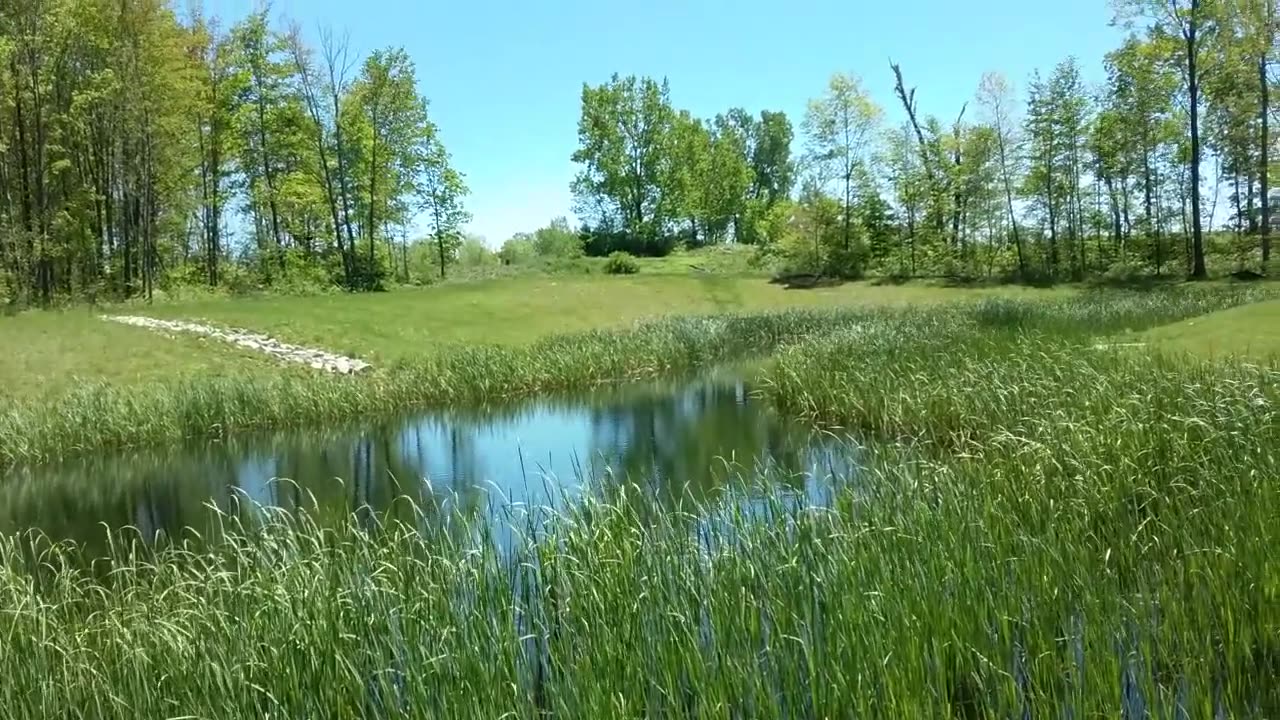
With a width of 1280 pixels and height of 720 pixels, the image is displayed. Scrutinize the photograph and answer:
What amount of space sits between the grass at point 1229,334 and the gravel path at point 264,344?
16.2 meters

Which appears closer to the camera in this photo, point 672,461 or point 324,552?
point 324,552

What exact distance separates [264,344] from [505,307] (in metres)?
9.28

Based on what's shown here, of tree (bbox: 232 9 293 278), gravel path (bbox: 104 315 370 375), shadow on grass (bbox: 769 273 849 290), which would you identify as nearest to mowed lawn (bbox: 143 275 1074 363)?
gravel path (bbox: 104 315 370 375)

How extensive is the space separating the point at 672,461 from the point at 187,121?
2939 cm

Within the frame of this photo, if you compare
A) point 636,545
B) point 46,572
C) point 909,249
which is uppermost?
point 909,249

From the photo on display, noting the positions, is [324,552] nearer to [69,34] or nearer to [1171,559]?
[1171,559]

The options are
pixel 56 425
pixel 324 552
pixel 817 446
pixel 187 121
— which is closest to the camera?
pixel 324 552

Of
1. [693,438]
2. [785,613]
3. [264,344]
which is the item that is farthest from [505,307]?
[785,613]

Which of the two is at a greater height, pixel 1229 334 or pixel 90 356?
pixel 90 356

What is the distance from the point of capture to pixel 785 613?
181 inches

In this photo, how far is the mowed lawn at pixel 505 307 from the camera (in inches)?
936

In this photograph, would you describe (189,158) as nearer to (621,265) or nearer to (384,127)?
(384,127)

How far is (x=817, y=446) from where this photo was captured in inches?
465

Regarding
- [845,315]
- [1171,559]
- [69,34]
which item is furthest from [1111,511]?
[69,34]
